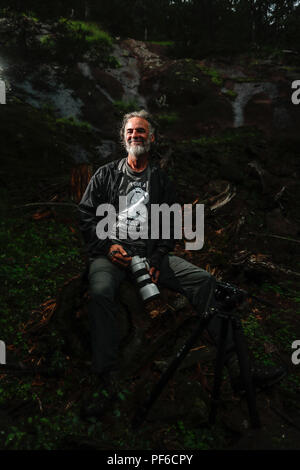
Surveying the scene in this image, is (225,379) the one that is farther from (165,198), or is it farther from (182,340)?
(165,198)

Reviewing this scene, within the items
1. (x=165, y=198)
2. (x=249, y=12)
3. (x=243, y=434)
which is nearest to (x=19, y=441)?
(x=243, y=434)

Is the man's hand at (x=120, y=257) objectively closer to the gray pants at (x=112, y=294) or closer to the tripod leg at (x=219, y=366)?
the gray pants at (x=112, y=294)

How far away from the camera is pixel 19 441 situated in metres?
2.53

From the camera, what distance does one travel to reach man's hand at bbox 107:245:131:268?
3.32 metres

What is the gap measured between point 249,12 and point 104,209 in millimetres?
29799

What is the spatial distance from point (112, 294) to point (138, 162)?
176cm

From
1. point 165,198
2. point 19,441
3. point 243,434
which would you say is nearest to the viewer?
point 19,441

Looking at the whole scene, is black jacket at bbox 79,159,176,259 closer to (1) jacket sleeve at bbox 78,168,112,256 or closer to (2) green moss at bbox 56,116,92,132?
(1) jacket sleeve at bbox 78,168,112,256

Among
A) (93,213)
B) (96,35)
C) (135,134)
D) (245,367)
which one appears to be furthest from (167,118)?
(245,367)

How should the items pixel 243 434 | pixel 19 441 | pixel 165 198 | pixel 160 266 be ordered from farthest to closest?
pixel 165 198, pixel 160 266, pixel 243 434, pixel 19 441

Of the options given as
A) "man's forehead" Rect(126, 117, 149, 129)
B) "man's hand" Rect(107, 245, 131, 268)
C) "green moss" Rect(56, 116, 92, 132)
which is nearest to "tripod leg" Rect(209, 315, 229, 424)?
"man's hand" Rect(107, 245, 131, 268)

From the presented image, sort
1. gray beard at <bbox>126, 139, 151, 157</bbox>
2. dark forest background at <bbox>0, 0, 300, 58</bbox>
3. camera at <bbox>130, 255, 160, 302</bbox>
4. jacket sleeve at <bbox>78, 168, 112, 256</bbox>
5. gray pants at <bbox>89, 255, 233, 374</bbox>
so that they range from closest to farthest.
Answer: gray pants at <bbox>89, 255, 233, 374</bbox>, camera at <bbox>130, 255, 160, 302</bbox>, jacket sleeve at <bbox>78, 168, 112, 256</bbox>, gray beard at <bbox>126, 139, 151, 157</bbox>, dark forest background at <bbox>0, 0, 300, 58</bbox>

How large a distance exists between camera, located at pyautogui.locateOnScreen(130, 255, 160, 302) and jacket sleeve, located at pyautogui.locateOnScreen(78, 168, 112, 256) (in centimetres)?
44

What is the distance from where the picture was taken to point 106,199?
3887 millimetres
